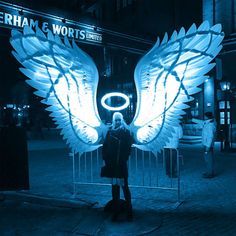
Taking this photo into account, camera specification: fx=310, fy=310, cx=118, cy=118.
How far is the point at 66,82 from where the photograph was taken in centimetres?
598

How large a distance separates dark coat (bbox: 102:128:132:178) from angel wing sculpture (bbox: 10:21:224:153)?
67cm

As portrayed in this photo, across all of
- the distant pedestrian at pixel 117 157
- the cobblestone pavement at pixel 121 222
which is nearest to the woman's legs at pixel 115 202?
the distant pedestrian at pixel 117 157

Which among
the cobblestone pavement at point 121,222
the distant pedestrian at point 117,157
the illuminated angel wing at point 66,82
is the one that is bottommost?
the cobblestone pavement at point 121,222

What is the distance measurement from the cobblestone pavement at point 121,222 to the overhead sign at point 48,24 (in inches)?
236

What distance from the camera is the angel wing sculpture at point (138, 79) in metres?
5.23

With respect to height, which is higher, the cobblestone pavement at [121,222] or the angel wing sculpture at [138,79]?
the angel wing sculpture at [138,79]

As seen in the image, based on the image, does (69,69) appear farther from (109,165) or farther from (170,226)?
(170,226)

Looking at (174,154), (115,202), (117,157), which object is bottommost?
(115,202)

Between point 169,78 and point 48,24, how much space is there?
943 centimetres

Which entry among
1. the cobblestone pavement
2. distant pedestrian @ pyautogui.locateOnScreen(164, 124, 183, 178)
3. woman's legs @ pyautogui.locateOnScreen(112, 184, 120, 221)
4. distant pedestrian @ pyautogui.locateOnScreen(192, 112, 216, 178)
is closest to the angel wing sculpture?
woman's legs @ pyautogui.locateOnScreen(112, 184, 120, 221)

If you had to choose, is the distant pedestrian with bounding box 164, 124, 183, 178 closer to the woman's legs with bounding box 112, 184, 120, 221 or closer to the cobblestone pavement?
the cobblestone pavement

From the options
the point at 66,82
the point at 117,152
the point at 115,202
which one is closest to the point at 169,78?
the point at 117,152

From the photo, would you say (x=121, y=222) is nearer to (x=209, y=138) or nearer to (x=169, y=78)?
(x=169, y=78)

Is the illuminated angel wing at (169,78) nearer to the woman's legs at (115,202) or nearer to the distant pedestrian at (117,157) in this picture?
the distant pedestrian at (117,157)
